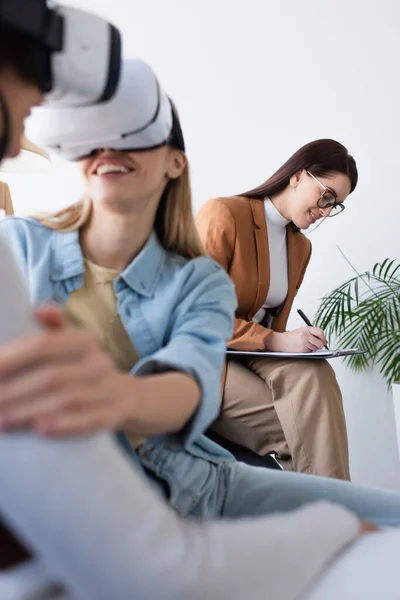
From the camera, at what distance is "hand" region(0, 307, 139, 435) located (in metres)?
0.32

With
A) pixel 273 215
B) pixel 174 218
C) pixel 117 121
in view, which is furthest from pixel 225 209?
pixel 117 121

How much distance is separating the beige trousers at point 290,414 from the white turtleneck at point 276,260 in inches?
9.6

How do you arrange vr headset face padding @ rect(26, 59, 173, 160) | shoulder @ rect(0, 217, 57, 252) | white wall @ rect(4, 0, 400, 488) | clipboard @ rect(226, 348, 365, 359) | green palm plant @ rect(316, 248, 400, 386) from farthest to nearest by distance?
white wall @ rect(4, 0, 400, 488) < green palm plant @ rect(316, 248, 400, 386) < clipboard @ rect(226, 348, 365, 359) < shoulder @ rect(0, 217, 57, 252) < vr headset face padding @ rect(26, 59, 173, 160)

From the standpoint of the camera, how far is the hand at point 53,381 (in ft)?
1.05

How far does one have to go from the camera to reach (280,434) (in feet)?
5.35

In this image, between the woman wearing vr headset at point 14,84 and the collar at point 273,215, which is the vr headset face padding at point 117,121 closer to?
the woman wearing vr headset at point 14,84

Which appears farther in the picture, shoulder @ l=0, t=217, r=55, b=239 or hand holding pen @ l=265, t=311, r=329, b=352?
hand holding pen @ l=265, t=311, r=329, b=352


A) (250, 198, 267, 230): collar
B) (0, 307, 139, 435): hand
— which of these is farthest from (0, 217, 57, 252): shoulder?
(250, 198, 267, 230): collar

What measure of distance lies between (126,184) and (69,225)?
3.8 inches

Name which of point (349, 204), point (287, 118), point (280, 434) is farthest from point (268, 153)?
point (280, 434)

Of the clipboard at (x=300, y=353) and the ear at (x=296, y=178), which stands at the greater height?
the ear at (x=296, y=178)

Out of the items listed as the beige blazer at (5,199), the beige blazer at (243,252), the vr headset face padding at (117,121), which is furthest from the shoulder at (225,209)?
the vr headset face padding at (117,121)

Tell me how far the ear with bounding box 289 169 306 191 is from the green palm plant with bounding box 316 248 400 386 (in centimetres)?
87

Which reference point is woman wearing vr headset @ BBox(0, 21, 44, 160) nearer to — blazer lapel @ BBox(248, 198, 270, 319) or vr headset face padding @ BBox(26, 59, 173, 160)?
vr headset face padding @ BBox(26, 59, 173, 160)
